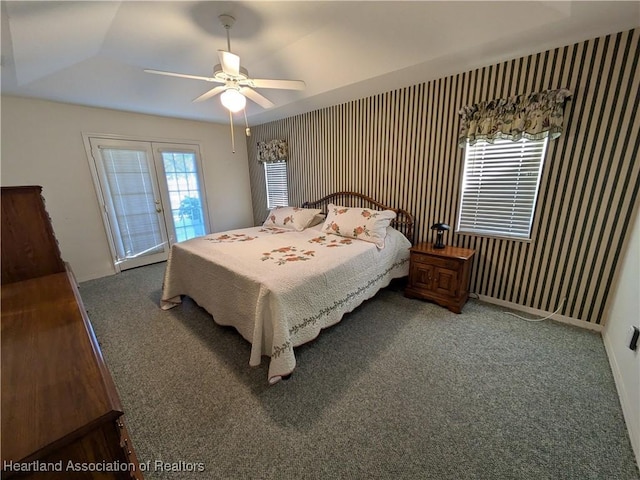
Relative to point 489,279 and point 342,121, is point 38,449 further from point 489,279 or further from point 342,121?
point 342,121

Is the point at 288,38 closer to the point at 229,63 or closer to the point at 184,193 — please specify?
the point at 229,63

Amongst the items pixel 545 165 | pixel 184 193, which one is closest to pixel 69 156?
pixel 184 193

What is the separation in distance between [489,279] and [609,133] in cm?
149

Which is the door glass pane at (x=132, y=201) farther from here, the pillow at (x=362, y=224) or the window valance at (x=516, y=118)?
the window valance at (x=516, y=118)

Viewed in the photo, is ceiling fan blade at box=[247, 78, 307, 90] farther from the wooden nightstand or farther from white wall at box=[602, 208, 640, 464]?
white wall at box=[602, 208, 640, 464]

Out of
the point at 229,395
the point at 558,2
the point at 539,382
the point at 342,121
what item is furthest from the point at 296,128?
the point at 539,382

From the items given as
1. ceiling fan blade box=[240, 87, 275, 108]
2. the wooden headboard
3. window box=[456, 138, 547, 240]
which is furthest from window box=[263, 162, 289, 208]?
window box=[456, 138, 547, 240]

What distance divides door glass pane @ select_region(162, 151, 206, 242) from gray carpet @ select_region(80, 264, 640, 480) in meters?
2.26

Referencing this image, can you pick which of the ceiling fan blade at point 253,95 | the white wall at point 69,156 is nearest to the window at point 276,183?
the white wall at point 69,156

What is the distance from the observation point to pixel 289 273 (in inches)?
74.5

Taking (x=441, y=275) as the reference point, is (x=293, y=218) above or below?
above

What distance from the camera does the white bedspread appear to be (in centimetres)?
170

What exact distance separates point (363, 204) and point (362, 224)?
677mm

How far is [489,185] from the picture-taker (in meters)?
2.51
